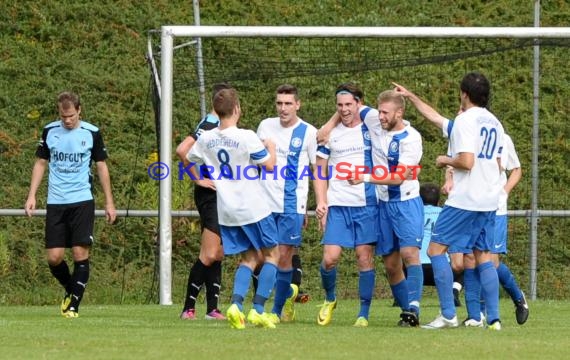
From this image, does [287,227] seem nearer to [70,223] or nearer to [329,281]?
[329,281]

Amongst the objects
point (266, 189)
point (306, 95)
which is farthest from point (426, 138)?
point (266, 189)

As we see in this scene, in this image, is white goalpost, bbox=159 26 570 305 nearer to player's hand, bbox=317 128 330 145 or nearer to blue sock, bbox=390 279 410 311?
player's hand, bbox=317 128 330 145

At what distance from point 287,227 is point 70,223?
2.11m

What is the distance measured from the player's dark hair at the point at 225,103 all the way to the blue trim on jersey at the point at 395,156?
4.70 ft

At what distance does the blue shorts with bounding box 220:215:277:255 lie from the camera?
9.80 metres

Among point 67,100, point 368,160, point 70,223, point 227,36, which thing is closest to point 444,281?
point 368,160

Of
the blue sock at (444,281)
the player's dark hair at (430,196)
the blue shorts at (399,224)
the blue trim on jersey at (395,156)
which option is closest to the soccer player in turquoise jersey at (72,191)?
the blue shorts at (399,224)

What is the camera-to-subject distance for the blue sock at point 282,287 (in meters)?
10.9

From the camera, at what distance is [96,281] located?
52.2 ft

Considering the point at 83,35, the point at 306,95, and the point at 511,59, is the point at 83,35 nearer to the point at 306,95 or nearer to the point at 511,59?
the point at 306,95

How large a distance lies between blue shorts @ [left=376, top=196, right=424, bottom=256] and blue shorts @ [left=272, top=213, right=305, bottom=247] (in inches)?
29.0

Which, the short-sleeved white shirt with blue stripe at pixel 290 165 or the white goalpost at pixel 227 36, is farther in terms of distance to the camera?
the white goalpost at pixel 227 36

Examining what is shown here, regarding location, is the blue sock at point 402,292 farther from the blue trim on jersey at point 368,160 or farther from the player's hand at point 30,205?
the player's hand at point 30,205

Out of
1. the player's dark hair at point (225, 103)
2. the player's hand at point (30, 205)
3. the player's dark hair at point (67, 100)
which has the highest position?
the player's dark hair at point (67, 100)
